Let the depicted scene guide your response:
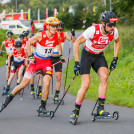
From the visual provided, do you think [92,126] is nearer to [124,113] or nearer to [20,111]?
[124,113]

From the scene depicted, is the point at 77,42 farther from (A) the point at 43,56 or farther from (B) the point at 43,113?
(B) the point at 43,113

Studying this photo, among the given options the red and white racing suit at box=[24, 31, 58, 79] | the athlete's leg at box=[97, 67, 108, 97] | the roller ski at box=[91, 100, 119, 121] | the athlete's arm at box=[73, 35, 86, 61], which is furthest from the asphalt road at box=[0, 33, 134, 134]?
the athlete's arm at box=[73, 35, 86, 61]

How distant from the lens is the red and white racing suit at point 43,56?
7.95m

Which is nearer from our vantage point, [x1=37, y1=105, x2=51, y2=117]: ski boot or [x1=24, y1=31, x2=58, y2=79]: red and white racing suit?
[x1=37, y1=105, x2=51, y2=117]: ski boot

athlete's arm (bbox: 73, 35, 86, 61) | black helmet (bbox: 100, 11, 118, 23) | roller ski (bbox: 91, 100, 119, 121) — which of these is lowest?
roller ski (bbox: 91, 100, 119, 121)

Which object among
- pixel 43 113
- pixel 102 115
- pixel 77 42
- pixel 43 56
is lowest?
pixel 43 113

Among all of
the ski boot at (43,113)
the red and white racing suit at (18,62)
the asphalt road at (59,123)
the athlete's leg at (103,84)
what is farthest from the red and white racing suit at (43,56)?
the red and white racing suit at (18,62)

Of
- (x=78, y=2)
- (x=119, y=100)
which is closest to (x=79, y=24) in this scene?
(x=78, y=2)

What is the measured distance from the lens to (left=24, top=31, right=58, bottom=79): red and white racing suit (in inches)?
313

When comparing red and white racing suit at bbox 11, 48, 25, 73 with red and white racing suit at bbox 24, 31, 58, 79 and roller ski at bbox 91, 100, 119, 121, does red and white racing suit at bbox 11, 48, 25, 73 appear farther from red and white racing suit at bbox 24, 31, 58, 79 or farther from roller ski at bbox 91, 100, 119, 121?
roller ski at bbox 91, 100, 119, 121

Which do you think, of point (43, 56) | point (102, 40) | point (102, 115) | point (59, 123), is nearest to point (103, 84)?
point (102, 115)

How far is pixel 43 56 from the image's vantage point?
8.16m

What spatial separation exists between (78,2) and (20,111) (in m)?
82.1

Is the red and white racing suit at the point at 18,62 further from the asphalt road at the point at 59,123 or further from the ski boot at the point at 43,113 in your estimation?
the ski boot at the point at 43,113
